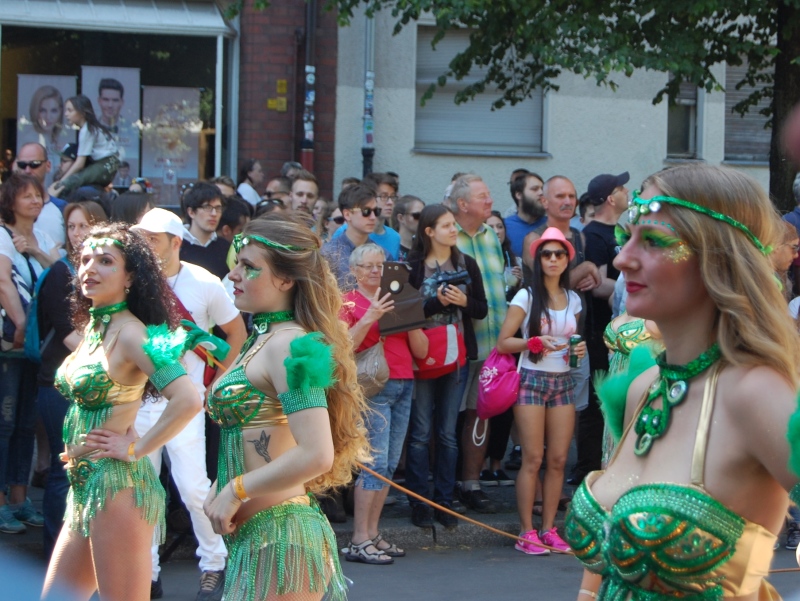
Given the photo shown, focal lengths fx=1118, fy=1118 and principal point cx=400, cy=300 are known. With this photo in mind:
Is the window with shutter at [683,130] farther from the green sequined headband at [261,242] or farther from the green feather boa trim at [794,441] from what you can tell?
the green feather boa trim at [794,441]

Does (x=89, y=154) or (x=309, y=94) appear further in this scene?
(x=309, y=94)

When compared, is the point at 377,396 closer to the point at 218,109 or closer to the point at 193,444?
the point at 193,444

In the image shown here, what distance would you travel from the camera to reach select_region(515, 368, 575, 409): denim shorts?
24.0ft

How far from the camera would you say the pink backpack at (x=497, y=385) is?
288 inches

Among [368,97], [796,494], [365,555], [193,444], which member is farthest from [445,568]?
[368,97]

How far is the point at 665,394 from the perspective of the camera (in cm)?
252

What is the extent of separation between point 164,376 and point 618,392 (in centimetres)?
217

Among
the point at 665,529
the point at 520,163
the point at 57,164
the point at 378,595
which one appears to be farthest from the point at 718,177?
the point at 520,163

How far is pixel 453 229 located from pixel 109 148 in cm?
394

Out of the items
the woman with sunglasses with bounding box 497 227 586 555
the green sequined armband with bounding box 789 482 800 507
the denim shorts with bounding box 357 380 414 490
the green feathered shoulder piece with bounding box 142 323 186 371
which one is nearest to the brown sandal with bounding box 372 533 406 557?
the denim shorts with bounding box 357 380 414 490

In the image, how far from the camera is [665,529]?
231 cm

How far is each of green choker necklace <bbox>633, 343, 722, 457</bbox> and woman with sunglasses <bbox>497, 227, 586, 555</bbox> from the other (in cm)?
471

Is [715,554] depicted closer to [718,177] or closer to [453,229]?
[718,177]

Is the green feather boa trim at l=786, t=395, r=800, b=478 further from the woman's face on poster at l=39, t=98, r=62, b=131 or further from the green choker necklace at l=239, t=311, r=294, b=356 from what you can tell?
the woman's face on poster at l=39, t=98, r=62, b=131
